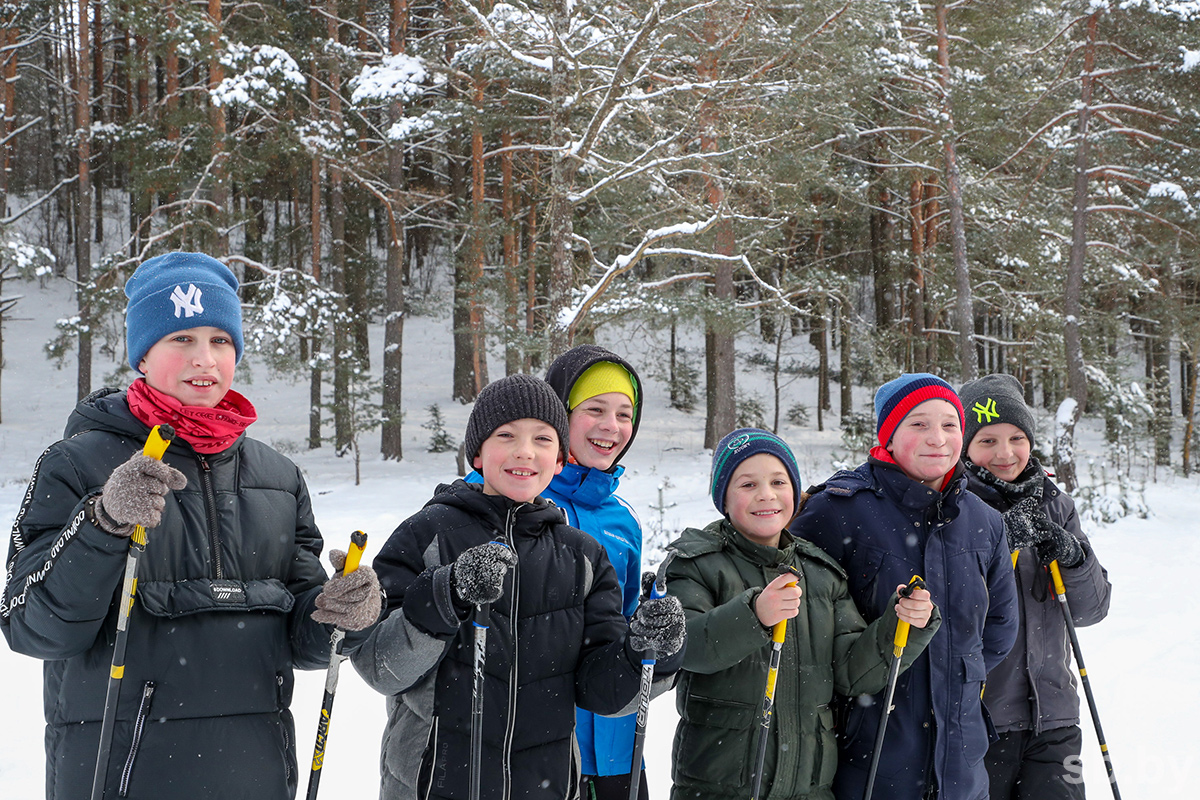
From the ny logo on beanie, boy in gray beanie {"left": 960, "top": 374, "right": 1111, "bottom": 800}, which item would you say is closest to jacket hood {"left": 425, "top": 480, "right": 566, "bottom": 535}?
the ny logo on beanie

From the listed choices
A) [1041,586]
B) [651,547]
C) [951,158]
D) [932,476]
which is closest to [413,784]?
[932,476]

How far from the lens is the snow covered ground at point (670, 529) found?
4285 millimetres

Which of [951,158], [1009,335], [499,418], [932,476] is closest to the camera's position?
[499,418]

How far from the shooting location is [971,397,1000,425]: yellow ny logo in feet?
10.8

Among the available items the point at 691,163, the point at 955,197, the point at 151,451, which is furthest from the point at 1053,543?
the point at 955,197

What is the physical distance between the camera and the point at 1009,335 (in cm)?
3334

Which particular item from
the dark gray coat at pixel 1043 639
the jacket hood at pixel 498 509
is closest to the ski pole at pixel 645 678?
the jacket hood at pixel 498 509

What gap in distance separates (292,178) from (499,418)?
68.0 ft

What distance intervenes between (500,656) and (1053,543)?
6.75 feet

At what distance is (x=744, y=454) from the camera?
2695 mm

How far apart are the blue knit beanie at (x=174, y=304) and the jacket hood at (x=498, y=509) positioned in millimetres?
709

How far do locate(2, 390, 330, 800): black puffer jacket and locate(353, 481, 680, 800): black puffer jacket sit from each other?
0.24 m

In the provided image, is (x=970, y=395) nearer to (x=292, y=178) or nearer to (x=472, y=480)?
(x=472, y=480)

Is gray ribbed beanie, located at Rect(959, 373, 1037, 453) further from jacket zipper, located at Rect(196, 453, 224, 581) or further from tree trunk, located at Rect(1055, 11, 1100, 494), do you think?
tree trunk, located at Rect(1055, 11, 1100, 494)
